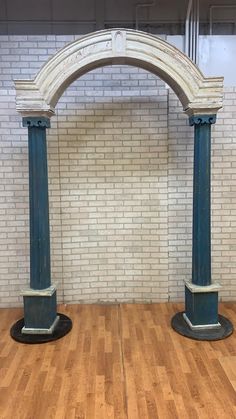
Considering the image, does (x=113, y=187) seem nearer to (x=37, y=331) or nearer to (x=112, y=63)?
(x=112, y=63)

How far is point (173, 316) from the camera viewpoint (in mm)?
4023

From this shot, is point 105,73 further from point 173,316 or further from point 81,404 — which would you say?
point 81,404

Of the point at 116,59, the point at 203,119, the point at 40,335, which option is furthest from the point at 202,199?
the point at 40,335

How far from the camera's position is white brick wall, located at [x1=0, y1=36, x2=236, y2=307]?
4.18 metres

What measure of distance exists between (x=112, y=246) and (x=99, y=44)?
7.31ft

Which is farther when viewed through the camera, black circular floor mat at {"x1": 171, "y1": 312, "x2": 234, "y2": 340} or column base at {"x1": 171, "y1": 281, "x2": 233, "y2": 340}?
column base at {"x1": 171, "y1": 281, "x2": 233, "y2": 340}

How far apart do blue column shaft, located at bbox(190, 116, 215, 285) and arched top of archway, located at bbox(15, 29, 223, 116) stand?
0.24m

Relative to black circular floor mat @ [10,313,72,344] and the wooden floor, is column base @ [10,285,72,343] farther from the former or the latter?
the wooden floor

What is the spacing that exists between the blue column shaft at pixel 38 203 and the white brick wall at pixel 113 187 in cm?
61

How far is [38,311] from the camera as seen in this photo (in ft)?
11.9

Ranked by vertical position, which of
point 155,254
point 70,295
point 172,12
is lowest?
point 70,295

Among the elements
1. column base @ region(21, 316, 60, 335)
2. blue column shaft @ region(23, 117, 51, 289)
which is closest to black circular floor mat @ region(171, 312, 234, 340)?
column base @ region(21, 316, 60, 335)

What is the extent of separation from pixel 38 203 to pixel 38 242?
40 centimetres

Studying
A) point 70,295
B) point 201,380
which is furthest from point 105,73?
point 201,380
